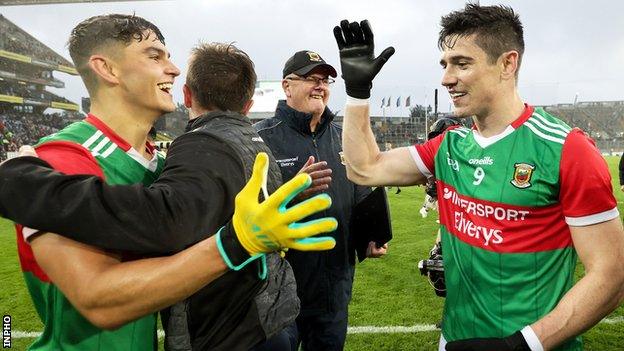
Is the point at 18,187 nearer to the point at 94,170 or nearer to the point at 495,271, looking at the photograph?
the point at 94,170

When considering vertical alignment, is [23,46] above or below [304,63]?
below

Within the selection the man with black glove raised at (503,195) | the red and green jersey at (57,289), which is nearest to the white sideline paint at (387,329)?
the man with black glove raised at (503,195)

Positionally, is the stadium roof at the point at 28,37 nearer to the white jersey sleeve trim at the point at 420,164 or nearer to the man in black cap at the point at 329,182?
the man in black cap at the point at 329,182

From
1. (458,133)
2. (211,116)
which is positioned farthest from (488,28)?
(211,116)

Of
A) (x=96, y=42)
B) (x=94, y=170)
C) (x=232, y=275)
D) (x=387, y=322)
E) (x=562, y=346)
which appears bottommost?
(x=387, y=322)

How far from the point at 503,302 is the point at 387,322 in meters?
2.99

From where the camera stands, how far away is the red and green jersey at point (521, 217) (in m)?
1.82

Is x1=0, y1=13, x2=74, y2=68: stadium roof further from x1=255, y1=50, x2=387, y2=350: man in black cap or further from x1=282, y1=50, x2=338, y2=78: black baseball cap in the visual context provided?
x1=255, y1=50, x2=387, y2=350: man in black cap

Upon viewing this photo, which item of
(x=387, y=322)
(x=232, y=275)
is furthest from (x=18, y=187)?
(x=387, y=322)

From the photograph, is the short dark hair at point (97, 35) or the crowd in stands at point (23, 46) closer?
the short dark hair at point (97, 35)

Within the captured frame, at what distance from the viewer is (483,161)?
210 centimetres

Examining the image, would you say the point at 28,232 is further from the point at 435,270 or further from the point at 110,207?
the point at 435,270

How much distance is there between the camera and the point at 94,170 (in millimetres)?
1421

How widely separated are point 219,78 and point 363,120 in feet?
2.58
